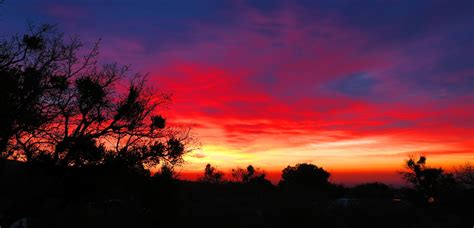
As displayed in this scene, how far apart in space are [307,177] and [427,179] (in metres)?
24.1

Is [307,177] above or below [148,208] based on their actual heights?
above

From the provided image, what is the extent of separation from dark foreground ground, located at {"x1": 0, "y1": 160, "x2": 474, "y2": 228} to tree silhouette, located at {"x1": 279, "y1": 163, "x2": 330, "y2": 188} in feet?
50.2

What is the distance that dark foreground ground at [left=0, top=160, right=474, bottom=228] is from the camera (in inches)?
867

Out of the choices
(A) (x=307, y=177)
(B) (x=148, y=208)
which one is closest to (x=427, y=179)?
(A) (x=307, y=177)

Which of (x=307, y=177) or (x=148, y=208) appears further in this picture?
(x=307, y=177)

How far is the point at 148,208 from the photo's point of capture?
33.9 m

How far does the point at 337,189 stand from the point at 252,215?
117ft

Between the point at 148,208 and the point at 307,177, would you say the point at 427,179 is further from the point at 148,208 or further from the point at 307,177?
the point at 148,208

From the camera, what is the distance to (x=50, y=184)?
2181 cm

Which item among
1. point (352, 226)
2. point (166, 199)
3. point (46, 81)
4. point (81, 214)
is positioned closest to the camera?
point (46, 81)

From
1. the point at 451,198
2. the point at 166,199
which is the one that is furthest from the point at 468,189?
the point at 166,199

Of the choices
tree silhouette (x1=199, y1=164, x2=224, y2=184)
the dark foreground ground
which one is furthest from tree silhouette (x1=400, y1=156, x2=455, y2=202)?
tree silhouette (x1=199, y1=164, x2=224, y2=184)

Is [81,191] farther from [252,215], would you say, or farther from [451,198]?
[451,198]

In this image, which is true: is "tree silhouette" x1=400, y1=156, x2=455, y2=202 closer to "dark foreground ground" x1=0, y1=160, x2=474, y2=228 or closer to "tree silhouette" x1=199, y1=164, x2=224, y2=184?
"dark foreground ground" x1=0, y1=160, x2=474, y2=228
